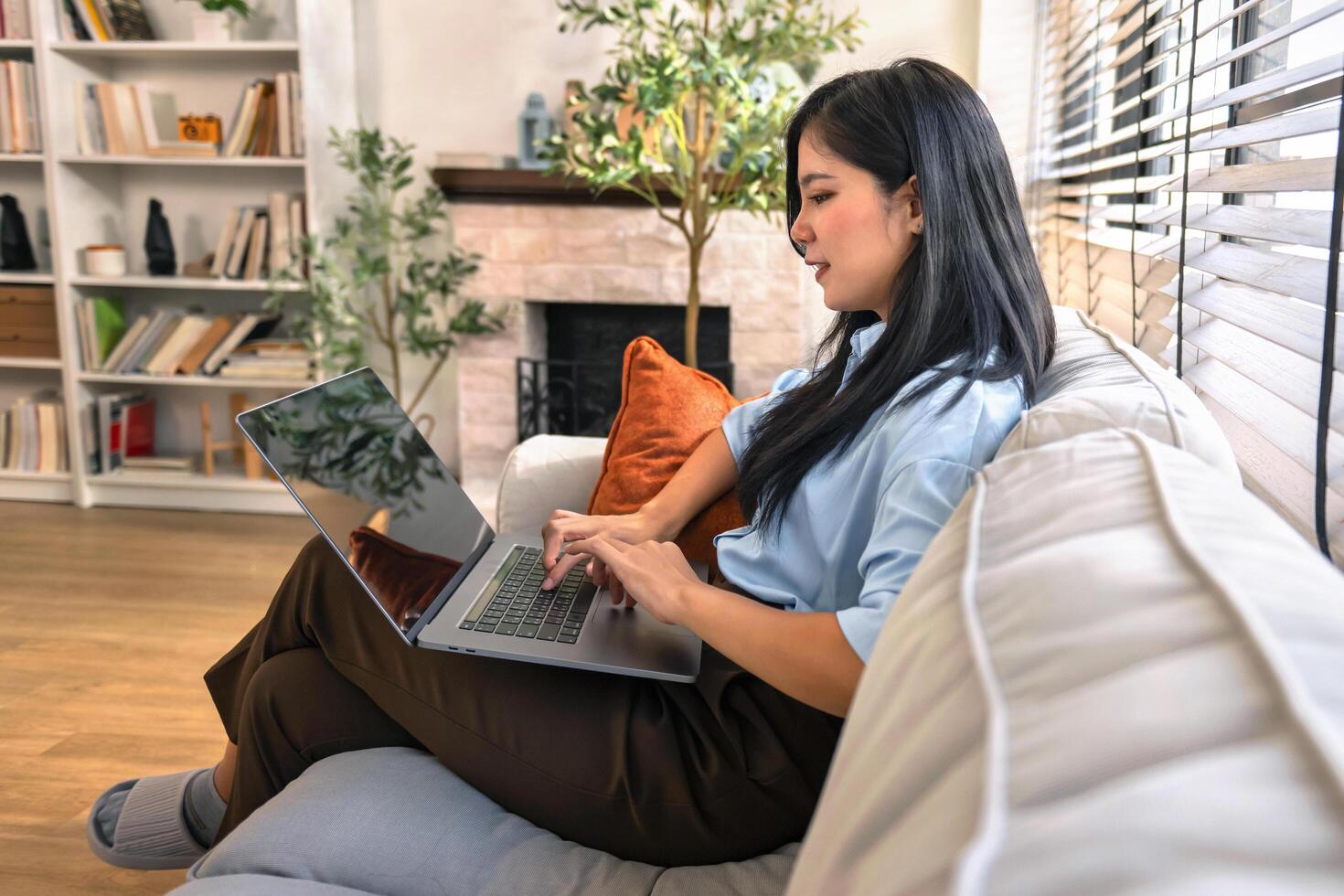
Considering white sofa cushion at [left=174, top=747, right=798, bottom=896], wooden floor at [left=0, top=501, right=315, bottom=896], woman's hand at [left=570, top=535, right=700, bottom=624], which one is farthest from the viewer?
wooden floor at [left=0, top=501, right=315, bottom=896]

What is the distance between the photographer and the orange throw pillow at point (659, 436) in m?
1.46

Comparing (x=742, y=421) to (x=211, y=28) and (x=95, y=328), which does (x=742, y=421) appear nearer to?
(x=211, y=28)

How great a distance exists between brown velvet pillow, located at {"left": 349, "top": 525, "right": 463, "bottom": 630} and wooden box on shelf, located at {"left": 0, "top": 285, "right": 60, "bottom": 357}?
2929mm

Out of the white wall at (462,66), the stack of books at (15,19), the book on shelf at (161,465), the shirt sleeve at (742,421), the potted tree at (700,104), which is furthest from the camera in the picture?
the book on shelf at (161,465)

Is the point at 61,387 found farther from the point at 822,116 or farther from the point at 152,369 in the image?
the point at 822,116

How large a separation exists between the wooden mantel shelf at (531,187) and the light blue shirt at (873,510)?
2.13 meters

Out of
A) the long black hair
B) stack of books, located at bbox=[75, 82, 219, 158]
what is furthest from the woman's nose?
stack of books, located at bbox=[75, 82, 219, 158]

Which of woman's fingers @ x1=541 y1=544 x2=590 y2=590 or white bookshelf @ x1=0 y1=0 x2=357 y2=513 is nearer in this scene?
woman's fingers @ x1=541 y1=544 x2=590 y2=590

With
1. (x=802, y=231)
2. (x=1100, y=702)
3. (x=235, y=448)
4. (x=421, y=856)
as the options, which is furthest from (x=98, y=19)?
(x=1100, y=702)

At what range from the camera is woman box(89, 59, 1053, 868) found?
959mm

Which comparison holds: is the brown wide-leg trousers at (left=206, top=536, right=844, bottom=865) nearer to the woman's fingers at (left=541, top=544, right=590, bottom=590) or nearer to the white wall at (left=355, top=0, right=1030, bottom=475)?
the woman's fingers at (left=541, top=544, right=590, bottom=590)

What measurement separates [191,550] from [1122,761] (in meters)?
3.21

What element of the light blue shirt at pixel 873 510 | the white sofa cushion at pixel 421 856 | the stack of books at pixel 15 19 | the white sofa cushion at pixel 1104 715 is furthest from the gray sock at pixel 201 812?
the stack of books at pixel 15 19

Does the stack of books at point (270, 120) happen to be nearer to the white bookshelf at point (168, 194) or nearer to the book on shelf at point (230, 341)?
the white bookshelf at point (168, 194)
